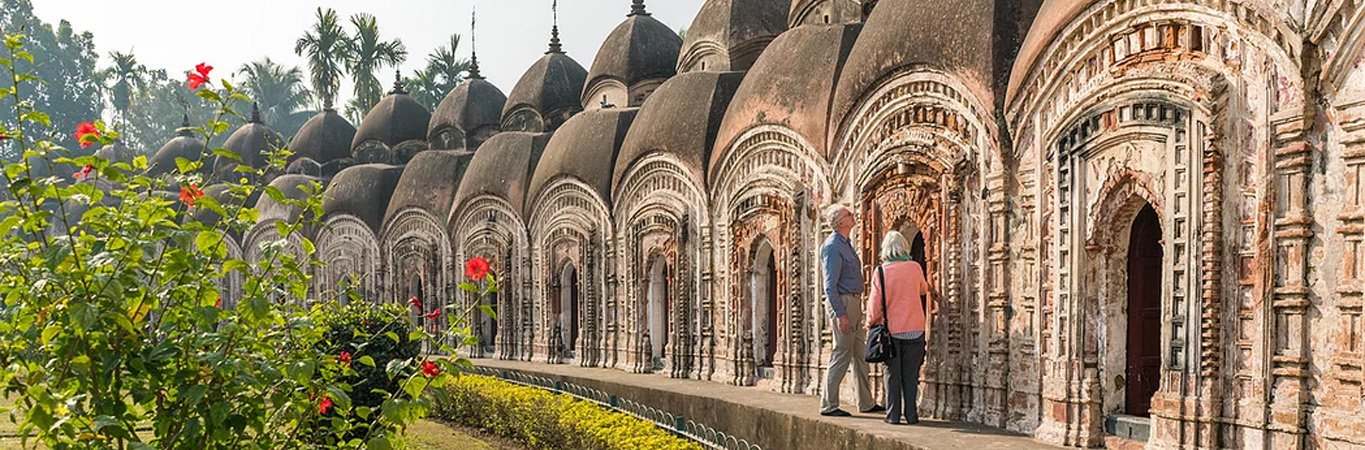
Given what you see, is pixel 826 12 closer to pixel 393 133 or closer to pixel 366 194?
pixel 366 194

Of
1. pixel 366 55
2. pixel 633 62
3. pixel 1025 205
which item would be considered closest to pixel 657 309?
pixel 633 62

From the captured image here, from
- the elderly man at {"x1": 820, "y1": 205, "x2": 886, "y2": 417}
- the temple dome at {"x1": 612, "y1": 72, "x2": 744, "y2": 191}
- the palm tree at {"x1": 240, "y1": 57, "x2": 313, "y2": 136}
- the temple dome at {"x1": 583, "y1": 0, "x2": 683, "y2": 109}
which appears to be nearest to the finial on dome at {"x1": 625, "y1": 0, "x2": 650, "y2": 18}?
the temple dome at {"x1": 583, "y1": 0, "x2": 683, "y2": 109}

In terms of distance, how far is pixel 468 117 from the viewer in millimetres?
19969

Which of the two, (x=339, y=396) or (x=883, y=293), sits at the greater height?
(x=883, y=293)

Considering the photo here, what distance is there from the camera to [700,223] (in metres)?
11.3

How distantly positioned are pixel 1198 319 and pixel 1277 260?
0.51m

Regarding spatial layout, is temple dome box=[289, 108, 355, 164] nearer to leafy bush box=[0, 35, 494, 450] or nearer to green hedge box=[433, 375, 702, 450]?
green hedge box=[433, 375, 702, 450]

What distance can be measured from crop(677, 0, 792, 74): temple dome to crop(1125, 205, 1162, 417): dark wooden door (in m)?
6.86

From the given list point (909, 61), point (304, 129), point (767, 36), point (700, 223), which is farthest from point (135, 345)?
point (304, 129)

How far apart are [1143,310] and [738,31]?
7.33m

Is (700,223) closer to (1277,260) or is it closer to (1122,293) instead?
(1122,293)

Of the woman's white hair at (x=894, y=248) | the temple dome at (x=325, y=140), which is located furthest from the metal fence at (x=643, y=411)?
the temple dome at (x=325, y=140)

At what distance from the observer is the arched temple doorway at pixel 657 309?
12539 mm

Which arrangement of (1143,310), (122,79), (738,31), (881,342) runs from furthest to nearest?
(122,79)
(738,31)
(881,342)
(1143,310)
